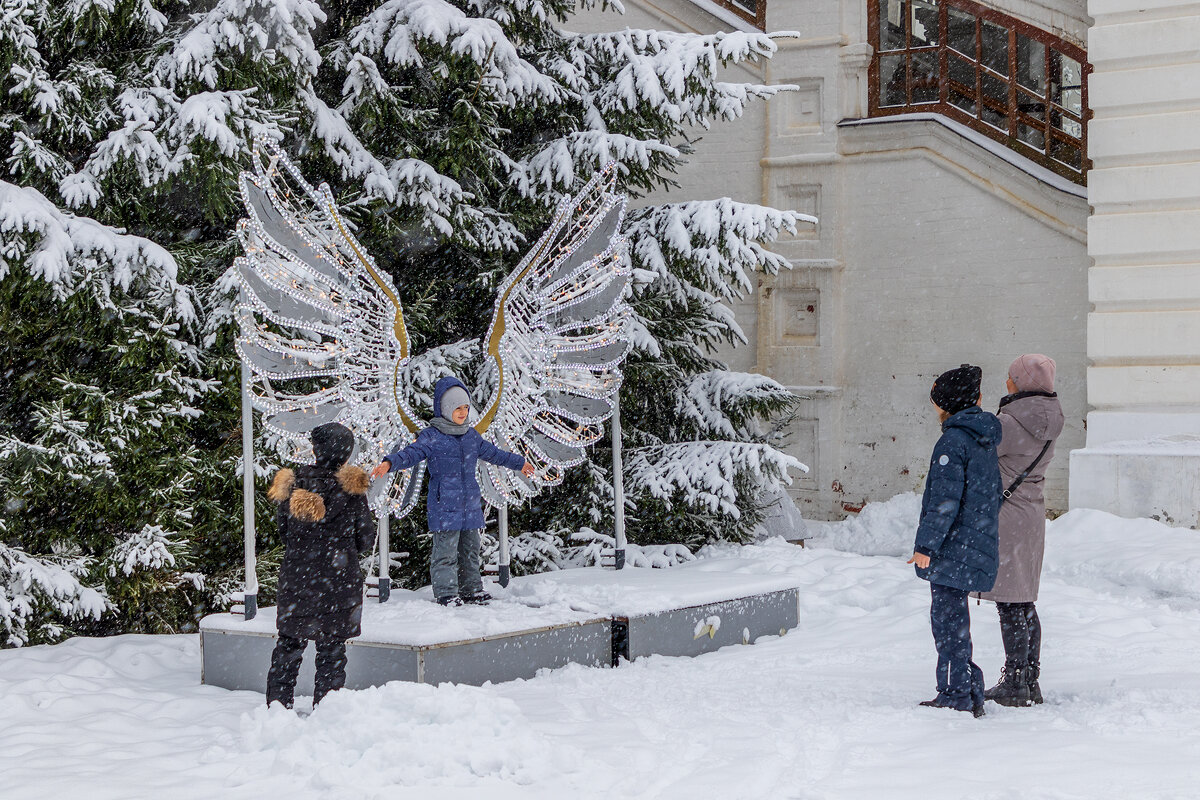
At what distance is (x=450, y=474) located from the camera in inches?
246

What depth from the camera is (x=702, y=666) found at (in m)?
6.11

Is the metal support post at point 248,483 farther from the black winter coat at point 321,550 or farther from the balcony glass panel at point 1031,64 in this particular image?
the balcony glass panel at point 1031,64

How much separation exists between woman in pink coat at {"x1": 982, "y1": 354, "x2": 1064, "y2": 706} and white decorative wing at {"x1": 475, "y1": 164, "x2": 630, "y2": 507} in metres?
2.68

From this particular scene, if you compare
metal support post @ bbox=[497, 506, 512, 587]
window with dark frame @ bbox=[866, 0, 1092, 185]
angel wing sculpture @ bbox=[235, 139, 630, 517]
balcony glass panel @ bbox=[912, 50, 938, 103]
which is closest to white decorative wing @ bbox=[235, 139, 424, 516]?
angel wing sculpture @ bbox=[235, 139, 630, 517]

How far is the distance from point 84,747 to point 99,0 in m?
4.45

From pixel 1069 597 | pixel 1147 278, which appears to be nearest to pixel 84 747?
pixel 1069 597

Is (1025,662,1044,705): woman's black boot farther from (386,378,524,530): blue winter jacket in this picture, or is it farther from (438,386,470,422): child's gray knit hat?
(438,386,470,422): child's gray knit hat

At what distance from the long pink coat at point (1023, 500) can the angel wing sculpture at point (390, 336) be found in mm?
2688

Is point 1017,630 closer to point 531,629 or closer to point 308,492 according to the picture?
point 531,629

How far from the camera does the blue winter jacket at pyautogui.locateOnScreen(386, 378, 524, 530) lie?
621 centimetres

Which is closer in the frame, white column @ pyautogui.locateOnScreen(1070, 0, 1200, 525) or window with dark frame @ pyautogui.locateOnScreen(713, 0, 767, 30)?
white column @ pyautogui.locateOnScreen(1070, 0, 1200, 525)

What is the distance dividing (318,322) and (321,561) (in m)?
1.64

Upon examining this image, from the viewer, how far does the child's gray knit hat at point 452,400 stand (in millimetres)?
6215

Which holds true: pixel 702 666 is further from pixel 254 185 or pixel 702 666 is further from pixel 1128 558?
pixel 1128 558
